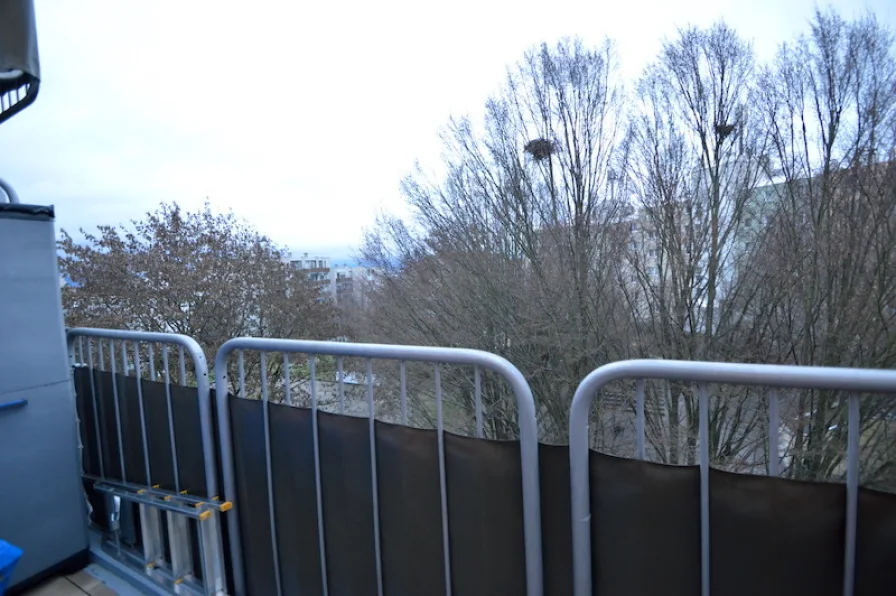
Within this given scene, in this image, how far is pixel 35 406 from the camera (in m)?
2.31

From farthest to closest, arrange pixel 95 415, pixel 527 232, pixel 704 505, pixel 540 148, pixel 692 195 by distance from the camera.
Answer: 1. pixel 527 232
2. pixel 540 148
3. pixel 692 195
4. pixel 95 415
5. pixel 704 505

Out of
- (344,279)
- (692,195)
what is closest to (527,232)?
(692,195)

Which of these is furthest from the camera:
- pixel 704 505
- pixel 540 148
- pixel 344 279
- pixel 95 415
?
pixel 344 279

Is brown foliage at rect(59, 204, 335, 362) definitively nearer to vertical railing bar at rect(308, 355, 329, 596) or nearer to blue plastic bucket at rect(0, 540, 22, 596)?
blue plastic bucket at rect(0, 540, 22, 596)

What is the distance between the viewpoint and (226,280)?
1068 centimetres

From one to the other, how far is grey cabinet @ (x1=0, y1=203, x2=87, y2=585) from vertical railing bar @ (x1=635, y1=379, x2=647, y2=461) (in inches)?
110

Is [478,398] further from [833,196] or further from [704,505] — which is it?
[833,196]

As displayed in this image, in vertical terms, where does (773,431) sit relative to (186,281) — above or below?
below

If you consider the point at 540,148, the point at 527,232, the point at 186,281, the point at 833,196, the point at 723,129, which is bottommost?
the point at 186,281

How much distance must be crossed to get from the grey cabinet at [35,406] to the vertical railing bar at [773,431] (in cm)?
308

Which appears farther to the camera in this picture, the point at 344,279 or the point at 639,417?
the point at 344,279

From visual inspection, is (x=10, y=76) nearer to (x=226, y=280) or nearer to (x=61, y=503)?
(x=61, y=503)

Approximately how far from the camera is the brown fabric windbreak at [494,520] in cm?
101

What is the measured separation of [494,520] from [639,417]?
0.57 meters
